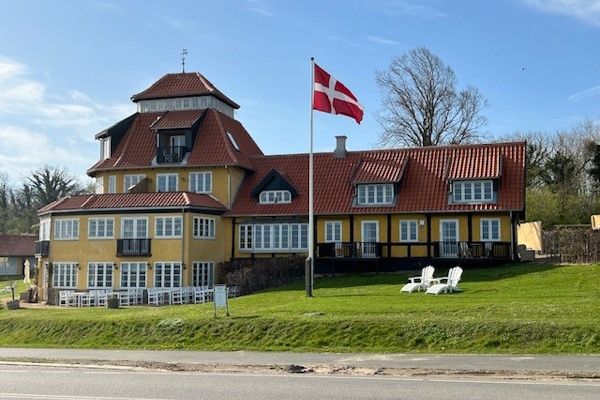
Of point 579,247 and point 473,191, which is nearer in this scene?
point 579,247

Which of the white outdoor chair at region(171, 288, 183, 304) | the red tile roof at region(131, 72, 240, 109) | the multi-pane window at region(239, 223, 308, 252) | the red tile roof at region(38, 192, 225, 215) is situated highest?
the red tile roof at region(131, 72, 240, 109)

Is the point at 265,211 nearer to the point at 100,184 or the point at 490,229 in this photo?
the point at 100,184

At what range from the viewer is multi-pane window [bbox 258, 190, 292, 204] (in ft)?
140

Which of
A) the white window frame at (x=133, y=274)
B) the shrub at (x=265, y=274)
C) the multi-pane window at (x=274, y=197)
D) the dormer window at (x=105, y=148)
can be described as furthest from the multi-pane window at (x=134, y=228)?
the dormer window at (x=105, y=148)

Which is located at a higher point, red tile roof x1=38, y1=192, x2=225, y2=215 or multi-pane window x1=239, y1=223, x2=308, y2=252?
red tile roof x1=38, y1=192, x2=225, y2=215

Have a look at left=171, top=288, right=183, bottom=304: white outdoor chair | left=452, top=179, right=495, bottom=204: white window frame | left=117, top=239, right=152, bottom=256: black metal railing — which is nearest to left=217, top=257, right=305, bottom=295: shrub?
left=171, top=288, right=183, bottom=304: white outdoor chair

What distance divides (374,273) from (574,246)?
10.5 m

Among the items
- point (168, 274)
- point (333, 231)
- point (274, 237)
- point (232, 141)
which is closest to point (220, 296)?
point (168, 274)

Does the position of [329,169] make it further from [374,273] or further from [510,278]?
[510,278]

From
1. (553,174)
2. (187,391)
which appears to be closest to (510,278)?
(187,391)

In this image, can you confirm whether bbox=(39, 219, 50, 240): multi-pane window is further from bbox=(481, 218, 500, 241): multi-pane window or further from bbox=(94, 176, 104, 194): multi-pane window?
bbox=(481, 218, 500, 241): multi-pane window

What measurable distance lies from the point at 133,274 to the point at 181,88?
46.5ft

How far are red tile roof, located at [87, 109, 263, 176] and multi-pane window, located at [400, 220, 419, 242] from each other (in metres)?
10.6

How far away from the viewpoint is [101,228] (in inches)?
1592
